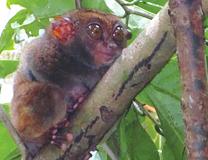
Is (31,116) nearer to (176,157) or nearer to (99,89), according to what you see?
(99,89)

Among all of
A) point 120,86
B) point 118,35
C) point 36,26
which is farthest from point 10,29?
point 120,86

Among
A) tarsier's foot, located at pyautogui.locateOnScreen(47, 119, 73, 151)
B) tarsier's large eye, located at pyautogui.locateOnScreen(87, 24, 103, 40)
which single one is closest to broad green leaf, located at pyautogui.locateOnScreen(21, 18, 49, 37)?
tarsier's large eye, located at pyautogui.locateOnScreen(87, 24, 103, 40)

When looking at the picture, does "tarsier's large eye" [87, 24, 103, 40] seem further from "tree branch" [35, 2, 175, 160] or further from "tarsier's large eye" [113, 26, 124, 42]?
"tree branch" [35, 2, 175, 160]

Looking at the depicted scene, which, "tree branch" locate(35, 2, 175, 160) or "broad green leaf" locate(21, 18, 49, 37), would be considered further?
"broad green leaf" locate(21, 18, 49, 37)

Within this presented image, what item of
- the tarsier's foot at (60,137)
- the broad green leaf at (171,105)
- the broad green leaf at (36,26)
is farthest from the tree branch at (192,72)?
the broad green leaf at (36,26)

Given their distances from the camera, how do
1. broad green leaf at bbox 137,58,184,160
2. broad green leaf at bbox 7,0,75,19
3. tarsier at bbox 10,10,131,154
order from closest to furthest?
tarsier at bbox 10,10,131,154 → broad green leaf at bbox 137,58,184,160 → broad green leaf at bbox 7,0,75,19

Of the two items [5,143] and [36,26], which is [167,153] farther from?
[36,26]

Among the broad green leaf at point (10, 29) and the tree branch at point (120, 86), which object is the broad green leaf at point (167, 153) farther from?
the broad green leaf at point (10, 29)
